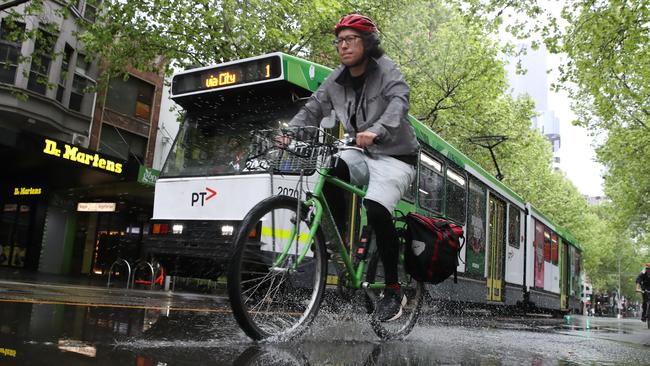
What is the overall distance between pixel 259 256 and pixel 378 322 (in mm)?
1204

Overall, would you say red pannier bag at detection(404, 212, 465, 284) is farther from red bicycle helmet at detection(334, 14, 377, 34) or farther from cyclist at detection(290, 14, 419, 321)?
red bicycle helmet at detection(334, 14, 377, 34)

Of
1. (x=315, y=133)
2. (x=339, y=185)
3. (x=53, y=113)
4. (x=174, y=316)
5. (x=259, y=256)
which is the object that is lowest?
(x=174, y=316)

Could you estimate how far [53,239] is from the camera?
2309 centimetres

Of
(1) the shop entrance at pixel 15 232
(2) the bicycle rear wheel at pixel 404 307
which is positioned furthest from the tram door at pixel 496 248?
(1) the shop entrance at pixel 15 232

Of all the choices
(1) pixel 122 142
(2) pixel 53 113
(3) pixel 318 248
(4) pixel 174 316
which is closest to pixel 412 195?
(4) pixel 174 316

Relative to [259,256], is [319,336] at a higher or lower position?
lower

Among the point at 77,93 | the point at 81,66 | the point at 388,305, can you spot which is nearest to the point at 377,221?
the point at 388,305

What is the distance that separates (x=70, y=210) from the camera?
24.0m

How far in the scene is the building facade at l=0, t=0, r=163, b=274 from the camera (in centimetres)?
1842

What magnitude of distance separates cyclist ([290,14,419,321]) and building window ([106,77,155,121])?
69.4ft

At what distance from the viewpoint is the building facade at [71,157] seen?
60.4ft

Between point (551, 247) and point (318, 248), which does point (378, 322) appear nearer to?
point (318, 248)

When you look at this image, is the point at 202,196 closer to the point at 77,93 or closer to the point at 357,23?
the point at 357,23

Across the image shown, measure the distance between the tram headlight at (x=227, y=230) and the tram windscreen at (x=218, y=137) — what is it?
2.21ft
